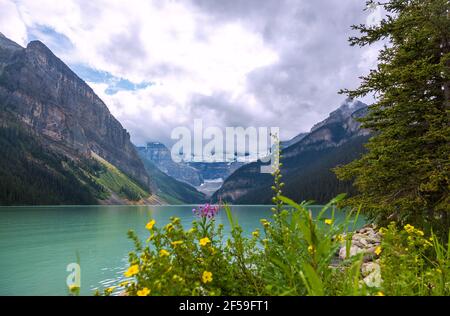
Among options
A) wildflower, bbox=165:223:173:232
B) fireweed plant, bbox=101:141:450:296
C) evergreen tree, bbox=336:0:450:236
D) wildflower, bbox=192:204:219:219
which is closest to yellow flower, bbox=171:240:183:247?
fireweed plant, bbox=101:141:450:296

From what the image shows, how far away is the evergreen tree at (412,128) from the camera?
10.4m

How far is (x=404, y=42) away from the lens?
1259cm

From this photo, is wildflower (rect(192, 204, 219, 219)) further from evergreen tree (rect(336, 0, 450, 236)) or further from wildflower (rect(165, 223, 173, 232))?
evergreen tree (rect(336, 0, 450, 236))

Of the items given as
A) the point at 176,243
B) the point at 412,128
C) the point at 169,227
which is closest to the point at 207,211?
the point at 169,227

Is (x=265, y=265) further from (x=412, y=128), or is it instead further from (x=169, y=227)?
(x=412, y=128)

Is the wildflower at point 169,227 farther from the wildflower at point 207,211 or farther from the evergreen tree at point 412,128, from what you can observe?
the evergreen tree at point 412,128

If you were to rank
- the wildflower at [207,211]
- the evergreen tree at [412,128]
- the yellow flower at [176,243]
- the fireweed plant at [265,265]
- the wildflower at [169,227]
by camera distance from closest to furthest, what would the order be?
the fireweed plant at [265,265]
the yellow flower at [176,243]
the wildflower at [169,227]
the wildflower at [207,211]
the evergreen tree at [412,128]

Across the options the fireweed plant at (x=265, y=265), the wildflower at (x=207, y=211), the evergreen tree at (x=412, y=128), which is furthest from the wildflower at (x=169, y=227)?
the evergreen tree at (x=412, y=128)

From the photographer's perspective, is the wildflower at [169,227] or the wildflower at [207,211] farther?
the wildflower at [207,211]

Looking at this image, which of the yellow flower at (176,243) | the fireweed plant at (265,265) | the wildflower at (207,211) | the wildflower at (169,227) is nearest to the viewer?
the fireweed plant at (265,265)

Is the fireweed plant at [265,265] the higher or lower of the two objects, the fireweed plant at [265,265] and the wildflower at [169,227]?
the lower
